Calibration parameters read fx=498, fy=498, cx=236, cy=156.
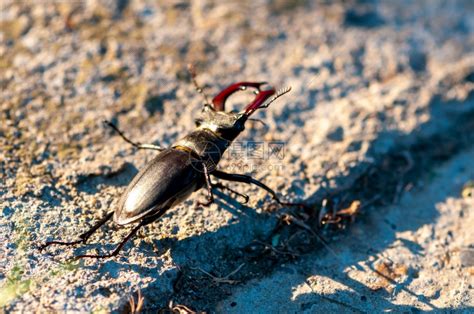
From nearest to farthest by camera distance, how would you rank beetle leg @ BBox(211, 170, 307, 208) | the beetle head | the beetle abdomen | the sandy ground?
the beetle abdomen < the sandy ground < beetle leg @ BBox(211, 170, 307, 208) < the beetle head

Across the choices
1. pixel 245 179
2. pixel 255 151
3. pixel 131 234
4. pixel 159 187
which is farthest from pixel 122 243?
pixel 255 151

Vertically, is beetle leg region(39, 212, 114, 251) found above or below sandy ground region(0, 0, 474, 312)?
below

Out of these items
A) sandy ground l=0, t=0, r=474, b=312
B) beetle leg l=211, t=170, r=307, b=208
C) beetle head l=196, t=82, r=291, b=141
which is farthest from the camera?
beetle head l=196, t=82, r=291, b=141

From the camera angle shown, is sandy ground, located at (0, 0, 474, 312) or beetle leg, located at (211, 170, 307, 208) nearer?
sandy ground, located at (0, 0, 474, 312)

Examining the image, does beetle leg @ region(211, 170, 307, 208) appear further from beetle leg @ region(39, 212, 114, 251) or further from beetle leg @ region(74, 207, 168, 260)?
beetle leg @ region(39, 212, 114, 251)

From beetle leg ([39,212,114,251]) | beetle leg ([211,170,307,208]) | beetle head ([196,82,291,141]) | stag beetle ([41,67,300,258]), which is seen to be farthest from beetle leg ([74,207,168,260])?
beetle head ([196,82,291,141])

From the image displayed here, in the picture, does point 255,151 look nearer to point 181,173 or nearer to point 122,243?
point 181,173

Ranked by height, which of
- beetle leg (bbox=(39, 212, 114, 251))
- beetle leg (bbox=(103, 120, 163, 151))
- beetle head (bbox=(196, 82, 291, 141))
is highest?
beetle head (bbox=(196, 82, 291, 141))
